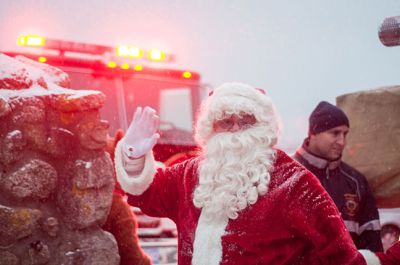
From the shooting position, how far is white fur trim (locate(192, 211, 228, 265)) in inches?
125

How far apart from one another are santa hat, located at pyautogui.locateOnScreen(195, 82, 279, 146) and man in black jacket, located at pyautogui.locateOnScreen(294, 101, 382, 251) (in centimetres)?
110

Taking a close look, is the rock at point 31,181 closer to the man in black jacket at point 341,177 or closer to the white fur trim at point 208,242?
the white fur trim at point 208,242

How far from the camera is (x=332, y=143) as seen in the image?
4531mm

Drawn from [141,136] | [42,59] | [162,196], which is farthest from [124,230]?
[42,59]

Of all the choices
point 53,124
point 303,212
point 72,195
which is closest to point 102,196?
point 72,195

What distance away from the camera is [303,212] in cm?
313

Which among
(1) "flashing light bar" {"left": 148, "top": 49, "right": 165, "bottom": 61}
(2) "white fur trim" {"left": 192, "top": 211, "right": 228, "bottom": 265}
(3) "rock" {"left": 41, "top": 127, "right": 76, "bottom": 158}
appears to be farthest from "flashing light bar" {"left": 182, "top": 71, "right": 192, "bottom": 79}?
(2) "white fur trim" {"left": 192, "top": 211, "right": 228, "bottom": 265}

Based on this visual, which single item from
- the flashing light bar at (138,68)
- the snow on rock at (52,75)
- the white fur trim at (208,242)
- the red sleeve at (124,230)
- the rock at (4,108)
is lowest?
the red sleeve at (124,230)

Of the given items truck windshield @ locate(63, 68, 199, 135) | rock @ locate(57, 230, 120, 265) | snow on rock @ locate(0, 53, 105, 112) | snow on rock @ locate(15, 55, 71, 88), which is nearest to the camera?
snow on rock @ locate(0, 53, 105, 112)

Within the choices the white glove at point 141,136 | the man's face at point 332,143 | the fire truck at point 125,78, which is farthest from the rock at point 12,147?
the fire truck at point 125,78

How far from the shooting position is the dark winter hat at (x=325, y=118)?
453 cm

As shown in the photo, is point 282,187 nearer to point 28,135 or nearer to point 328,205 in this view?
point 328,205

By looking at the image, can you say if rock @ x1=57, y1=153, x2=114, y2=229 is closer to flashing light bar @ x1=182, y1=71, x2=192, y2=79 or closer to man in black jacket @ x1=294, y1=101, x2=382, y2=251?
man in black jacket @ x1=294, y1=101, x2=382, y2=251

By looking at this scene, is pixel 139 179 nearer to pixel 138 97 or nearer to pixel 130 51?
pixel 130 51
